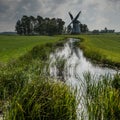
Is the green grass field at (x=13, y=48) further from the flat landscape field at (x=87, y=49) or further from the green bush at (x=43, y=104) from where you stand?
the green bush at (x=43, y=104)

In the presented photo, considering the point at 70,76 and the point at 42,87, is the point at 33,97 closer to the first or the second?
the point at 42,87

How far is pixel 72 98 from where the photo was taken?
40.1 ft

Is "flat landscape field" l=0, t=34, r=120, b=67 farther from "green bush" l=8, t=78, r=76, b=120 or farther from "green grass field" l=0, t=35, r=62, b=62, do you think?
"green bush" l=8, t=78, r=76, b=120

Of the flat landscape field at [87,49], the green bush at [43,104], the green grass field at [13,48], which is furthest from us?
the flat landscape field at [87,49]

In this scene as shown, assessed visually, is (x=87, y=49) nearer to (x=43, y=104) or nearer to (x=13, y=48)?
(x=13, y=48)

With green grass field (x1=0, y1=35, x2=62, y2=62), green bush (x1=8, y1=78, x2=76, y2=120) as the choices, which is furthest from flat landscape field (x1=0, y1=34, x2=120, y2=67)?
green bush (x1=8, y1=78, x2=76, y2=120)

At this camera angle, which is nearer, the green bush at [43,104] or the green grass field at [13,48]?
the green bush at [43,104]

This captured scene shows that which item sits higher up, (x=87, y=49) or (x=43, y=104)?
(x=43, y=104)

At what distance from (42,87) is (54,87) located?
65cm

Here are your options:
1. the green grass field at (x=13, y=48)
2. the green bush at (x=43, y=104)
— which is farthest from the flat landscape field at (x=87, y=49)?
the green bush at (x=43, y=104)

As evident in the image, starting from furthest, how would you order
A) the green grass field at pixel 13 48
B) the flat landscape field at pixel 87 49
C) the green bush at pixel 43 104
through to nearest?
the flat landscape field at pixel 87 49 → the green grass field at pixel 13 48 → the green bush at pixel 43 104

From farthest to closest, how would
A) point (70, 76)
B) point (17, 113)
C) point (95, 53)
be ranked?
point (95, 53) → point (70, 76) → point (17, 113)

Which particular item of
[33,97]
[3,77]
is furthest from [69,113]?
[3,77]

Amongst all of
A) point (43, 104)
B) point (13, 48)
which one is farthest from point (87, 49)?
point (43, 104)
